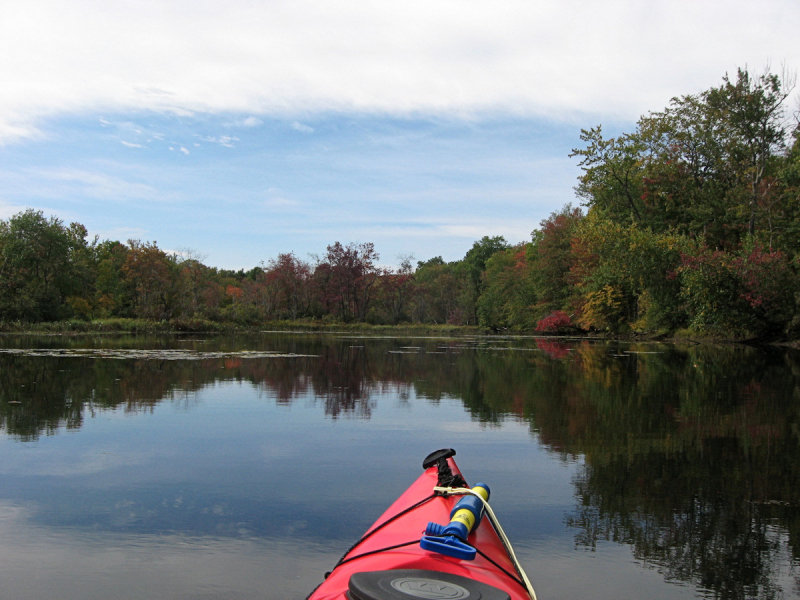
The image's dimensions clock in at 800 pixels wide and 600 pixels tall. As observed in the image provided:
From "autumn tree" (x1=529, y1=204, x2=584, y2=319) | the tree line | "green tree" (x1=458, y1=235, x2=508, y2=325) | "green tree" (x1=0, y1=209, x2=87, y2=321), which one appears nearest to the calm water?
the tree line

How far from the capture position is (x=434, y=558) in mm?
3055

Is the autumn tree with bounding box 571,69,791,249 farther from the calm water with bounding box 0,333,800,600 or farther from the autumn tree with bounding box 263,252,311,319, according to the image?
the autumn tree with bounding box 263,252,311,319


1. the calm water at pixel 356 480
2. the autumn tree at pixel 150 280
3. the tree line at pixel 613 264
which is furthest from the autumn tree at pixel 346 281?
the calm water at pixel 356 480

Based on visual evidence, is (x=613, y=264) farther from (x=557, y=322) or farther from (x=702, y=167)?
(x=557, y=322)

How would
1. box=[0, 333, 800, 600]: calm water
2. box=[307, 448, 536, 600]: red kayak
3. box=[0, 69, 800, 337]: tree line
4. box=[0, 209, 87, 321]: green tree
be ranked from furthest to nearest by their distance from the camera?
box=[0, 209, 87, 321]: green tree, box=[0, 69, 800, 337]: tree line, box=[0, 333, 800, 600]: calm water, box=[307, 448, 536, 600]: red kayak

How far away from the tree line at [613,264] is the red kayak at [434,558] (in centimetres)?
2591

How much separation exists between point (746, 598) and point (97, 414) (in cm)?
890

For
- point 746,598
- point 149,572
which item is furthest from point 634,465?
point 149,572

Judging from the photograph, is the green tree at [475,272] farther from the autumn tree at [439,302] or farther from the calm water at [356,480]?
the calm water at [356,480]

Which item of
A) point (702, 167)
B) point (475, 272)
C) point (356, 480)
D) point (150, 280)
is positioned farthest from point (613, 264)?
point (475, 272)

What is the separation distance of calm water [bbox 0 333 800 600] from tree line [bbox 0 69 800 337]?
687 inches

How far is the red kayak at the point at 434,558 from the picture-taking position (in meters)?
2.75

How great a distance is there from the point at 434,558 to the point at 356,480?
10.9 ft

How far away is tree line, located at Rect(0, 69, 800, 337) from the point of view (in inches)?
1104
